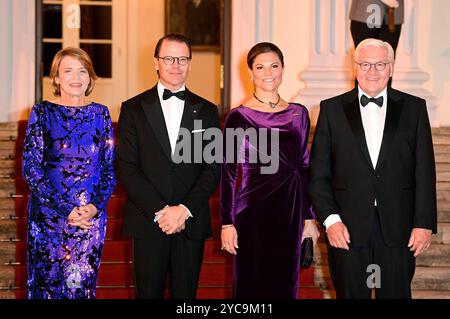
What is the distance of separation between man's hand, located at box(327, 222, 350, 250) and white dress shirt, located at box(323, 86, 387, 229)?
0.05 m

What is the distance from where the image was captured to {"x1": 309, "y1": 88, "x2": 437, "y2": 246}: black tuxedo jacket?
4129 mm

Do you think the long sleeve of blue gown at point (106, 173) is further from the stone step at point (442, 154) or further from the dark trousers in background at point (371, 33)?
the stone step at point (442, 154)

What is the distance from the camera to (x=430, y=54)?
27.6ft

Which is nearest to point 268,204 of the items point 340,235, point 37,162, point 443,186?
point 340,235

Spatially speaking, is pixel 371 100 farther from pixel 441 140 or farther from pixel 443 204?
pixel 441 140

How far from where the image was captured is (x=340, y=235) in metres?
4.09

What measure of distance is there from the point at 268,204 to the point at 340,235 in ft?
1.52

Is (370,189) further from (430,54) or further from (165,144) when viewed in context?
(430,54)

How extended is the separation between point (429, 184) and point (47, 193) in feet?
6.20

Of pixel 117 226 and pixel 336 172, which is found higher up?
pixel 336 172

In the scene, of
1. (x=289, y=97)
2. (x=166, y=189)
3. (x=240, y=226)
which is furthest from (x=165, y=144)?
(x=289, y=97)

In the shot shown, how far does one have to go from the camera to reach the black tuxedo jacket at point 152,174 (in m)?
4.27

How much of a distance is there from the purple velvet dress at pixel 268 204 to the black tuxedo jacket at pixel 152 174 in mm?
147

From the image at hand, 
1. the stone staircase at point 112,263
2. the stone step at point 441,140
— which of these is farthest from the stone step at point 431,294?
the stone step at point 441,140
